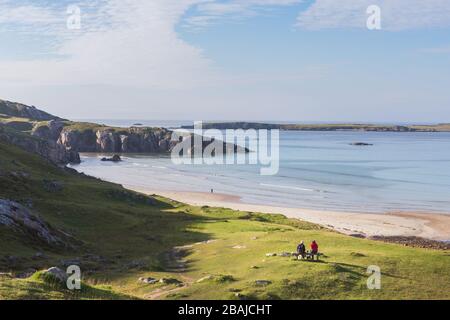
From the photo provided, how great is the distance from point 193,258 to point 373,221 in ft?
157

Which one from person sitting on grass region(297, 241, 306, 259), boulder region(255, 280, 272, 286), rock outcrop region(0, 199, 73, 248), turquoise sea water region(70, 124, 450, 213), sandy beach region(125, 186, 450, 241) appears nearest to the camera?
boulder region(255, 280, 272, 286)

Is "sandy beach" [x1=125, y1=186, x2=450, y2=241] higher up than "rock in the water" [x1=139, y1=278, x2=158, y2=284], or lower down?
lower down

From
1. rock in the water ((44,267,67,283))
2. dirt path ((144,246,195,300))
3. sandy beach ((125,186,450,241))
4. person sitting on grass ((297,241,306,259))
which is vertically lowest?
sandy beach ((125,186,450,241))

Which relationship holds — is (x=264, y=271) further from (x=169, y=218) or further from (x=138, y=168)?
(x=138, y=168)

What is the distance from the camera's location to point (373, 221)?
8219 centimetres

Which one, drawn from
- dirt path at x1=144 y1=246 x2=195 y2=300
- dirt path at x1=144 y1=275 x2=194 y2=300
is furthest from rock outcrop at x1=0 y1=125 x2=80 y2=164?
dirt path at x1=144 y1=275 x2=194 y2=300

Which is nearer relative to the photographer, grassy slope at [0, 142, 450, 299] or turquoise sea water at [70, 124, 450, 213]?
grassy slope at [0, 142, 450, 299]

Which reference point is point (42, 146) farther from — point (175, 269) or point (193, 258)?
point (175, 269)

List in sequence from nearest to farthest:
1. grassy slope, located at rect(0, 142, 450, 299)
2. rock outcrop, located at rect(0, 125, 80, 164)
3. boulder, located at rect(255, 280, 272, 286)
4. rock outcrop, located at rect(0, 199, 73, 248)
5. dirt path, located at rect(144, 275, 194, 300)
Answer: grassy slope, located at rect(0, 142, 450, 299) → dirt path, located at rect(144, 275, 194, 300) → boulder, located at rect(255, 280, 272, 286) → rock outcrop, located at rect(0, 199, 73, 248) → rock outcrop, located at rect(0, 125, 80, 164)

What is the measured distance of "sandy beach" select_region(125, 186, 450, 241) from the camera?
238ft

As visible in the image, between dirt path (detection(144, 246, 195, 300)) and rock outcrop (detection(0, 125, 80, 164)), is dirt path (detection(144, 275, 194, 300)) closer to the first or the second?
dirt path (detection(144, 246, 195, 300))

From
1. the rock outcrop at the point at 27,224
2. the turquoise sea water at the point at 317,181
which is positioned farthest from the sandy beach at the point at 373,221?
the rock outcrop at the point at 27,224

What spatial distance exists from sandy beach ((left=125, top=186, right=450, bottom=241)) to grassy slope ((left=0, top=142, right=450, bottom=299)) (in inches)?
468

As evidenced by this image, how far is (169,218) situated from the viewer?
6662 centimetres
